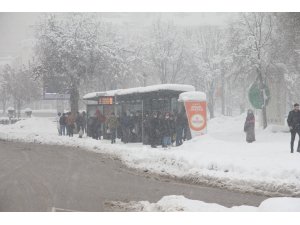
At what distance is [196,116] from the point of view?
13609 mm

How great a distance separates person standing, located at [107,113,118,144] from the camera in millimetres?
16297

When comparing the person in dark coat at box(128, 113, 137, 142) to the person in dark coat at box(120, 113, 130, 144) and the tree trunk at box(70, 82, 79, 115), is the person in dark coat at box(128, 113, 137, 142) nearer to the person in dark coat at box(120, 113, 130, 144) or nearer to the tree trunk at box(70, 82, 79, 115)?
the person in dark coat at box(120, 113, 130, 144)

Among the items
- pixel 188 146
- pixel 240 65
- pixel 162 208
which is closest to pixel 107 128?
pixel 188 146

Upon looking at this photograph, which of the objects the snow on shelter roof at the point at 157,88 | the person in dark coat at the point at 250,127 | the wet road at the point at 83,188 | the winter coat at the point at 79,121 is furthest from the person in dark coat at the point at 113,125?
the person in dark coat at the point at 250,127

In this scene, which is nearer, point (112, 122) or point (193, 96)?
point (193, 96)

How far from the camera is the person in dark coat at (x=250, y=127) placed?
38.3 ft

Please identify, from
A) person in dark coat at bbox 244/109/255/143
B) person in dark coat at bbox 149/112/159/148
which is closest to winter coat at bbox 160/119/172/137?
person in dark coat at bbox 149/112/159/148

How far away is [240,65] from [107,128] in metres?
6.46

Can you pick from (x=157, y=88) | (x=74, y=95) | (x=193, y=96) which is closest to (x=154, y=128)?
(x=157, y=88)

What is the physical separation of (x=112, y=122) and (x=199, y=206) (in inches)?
390

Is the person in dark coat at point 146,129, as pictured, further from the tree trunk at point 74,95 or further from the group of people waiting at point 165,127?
the tree trunk at point 74,95

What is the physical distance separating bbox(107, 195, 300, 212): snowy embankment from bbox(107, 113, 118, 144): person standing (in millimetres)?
9145

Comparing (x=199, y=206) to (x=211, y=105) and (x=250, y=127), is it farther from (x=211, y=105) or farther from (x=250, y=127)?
(x=211, y=105)

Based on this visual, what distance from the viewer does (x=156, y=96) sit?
48.5 feet
